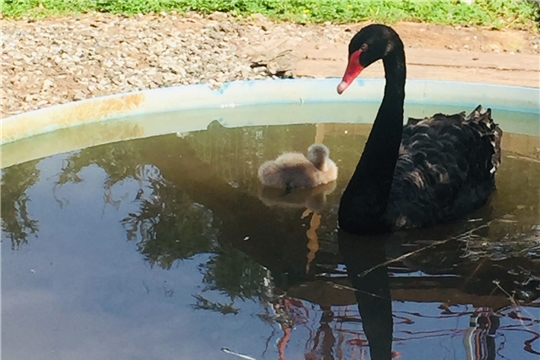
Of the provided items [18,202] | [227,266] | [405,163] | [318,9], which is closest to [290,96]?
[405,163]

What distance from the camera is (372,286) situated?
9.71ft

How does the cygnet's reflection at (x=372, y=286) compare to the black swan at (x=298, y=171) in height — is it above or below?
below

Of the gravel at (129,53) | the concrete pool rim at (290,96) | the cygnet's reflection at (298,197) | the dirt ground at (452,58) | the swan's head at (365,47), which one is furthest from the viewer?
the dirt ground at (452,58)

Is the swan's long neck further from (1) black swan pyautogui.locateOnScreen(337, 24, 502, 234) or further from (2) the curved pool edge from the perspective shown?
(2) the curved pool edge

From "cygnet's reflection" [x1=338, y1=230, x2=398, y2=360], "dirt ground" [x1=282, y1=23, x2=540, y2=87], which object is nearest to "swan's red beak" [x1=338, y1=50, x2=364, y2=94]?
"cygnet's reflection" [x1=338, y1=230, x2=398, y2=360]

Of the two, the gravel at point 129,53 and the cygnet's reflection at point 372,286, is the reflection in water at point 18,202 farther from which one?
the cygnet's reflection at point 372,286

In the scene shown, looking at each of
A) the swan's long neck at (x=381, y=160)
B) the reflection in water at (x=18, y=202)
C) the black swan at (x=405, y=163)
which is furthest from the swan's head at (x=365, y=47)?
the reflection in water at (x=18, y=202)

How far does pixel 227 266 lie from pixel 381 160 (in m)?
0.72

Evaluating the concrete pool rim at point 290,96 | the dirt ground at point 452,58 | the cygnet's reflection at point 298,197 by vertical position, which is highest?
the dirt ground at point 452,58

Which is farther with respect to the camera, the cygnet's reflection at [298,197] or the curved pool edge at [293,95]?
the curved pool edge at [293,95]

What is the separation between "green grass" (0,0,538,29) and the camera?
6191mm

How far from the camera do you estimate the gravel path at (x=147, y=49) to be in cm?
484

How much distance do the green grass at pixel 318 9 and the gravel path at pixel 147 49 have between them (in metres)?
0.13

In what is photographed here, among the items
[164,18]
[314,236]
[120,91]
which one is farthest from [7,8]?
[314,236]
